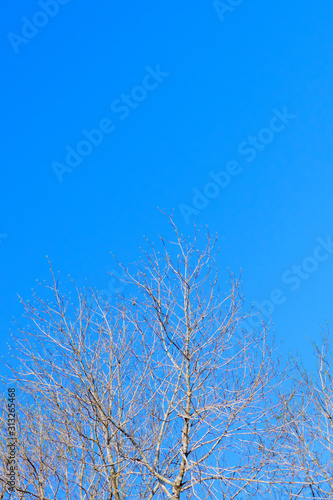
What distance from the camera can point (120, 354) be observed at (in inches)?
254

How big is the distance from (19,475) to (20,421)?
2.45ft

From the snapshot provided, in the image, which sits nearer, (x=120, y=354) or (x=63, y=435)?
(x=63, y=435)

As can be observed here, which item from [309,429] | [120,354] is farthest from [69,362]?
[309,429]

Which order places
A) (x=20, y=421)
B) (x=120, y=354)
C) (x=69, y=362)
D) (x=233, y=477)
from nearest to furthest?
(x=233, y=477)
(x=69, y=362)
(x=120, y=354)
(x=20, y=421)

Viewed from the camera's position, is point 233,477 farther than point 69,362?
No

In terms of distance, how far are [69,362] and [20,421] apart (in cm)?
212

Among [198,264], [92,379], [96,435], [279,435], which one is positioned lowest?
[279,435]

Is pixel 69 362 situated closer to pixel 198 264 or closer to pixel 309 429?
pixel 198 264

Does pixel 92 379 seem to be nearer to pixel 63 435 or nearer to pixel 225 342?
pixel 63 435

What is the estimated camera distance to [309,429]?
24.7ft

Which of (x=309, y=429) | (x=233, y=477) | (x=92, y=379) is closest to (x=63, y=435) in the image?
(x=92, y=379)

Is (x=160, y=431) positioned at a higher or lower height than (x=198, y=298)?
lower

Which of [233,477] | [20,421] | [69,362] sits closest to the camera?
[233,477]

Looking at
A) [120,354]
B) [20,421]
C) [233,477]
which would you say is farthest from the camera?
[20,421]
